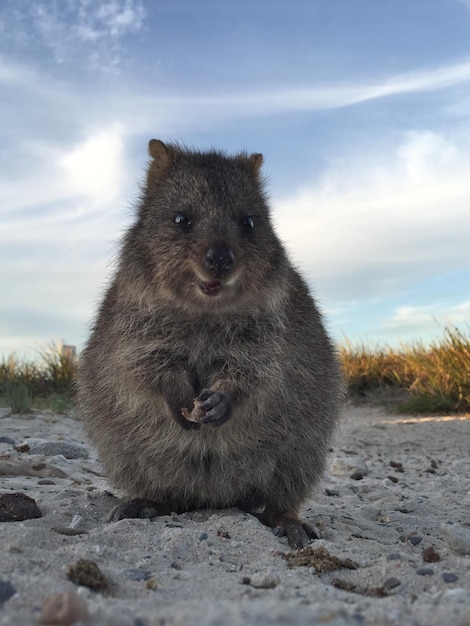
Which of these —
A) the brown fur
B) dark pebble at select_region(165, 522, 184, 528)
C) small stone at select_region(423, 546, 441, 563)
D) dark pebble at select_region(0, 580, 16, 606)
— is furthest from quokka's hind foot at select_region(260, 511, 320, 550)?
dark pebble at select_region(0, 580, 16, 606)

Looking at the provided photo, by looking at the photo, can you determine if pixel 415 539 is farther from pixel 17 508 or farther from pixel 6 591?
pixel 6 591

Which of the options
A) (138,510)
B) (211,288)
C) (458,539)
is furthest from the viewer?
(138,510)

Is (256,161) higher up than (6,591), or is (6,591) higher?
(256,161)

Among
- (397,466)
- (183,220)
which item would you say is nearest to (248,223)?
(183,220)

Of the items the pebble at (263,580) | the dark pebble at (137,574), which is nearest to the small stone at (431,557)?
the pebble at (263,580)

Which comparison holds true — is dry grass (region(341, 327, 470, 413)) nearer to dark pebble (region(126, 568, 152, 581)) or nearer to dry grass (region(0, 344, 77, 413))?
dry grass (region(0, 344, 77, 413))

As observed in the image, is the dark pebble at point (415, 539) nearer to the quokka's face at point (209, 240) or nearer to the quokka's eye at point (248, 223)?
the quokka's face at point (209, 240)

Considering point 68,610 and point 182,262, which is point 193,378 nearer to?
→ point 182,262
